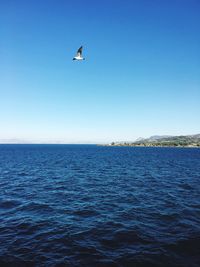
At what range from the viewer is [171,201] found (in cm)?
2508

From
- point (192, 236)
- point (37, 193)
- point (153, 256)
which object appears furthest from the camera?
point (37, 193)

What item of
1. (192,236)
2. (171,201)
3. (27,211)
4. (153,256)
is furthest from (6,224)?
(171,201)

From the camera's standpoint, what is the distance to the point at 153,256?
13.0 metres

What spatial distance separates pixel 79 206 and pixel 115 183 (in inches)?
543

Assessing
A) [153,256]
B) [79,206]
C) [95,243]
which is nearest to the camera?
[153,256]

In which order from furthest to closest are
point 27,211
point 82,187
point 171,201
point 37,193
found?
point 82,187 < point 37,193 < point 171,201 < point 27,211

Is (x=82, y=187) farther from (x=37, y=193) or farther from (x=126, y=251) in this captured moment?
(x=126, y=251)

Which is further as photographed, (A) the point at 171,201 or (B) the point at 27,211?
(A) the point at 171,201

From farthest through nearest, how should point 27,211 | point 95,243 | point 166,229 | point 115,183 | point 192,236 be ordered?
1. point 115,183
2. point 27,211
3. point 166,229
4. point 192,236
5. point 95,243

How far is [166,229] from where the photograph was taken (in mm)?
17109

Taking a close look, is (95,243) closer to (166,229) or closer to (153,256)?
(153,256)

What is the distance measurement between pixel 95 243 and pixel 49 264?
391 centimetres

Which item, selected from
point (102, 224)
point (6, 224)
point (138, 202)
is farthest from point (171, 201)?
point (6, 224)

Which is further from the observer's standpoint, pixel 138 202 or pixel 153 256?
pixel 138 202
